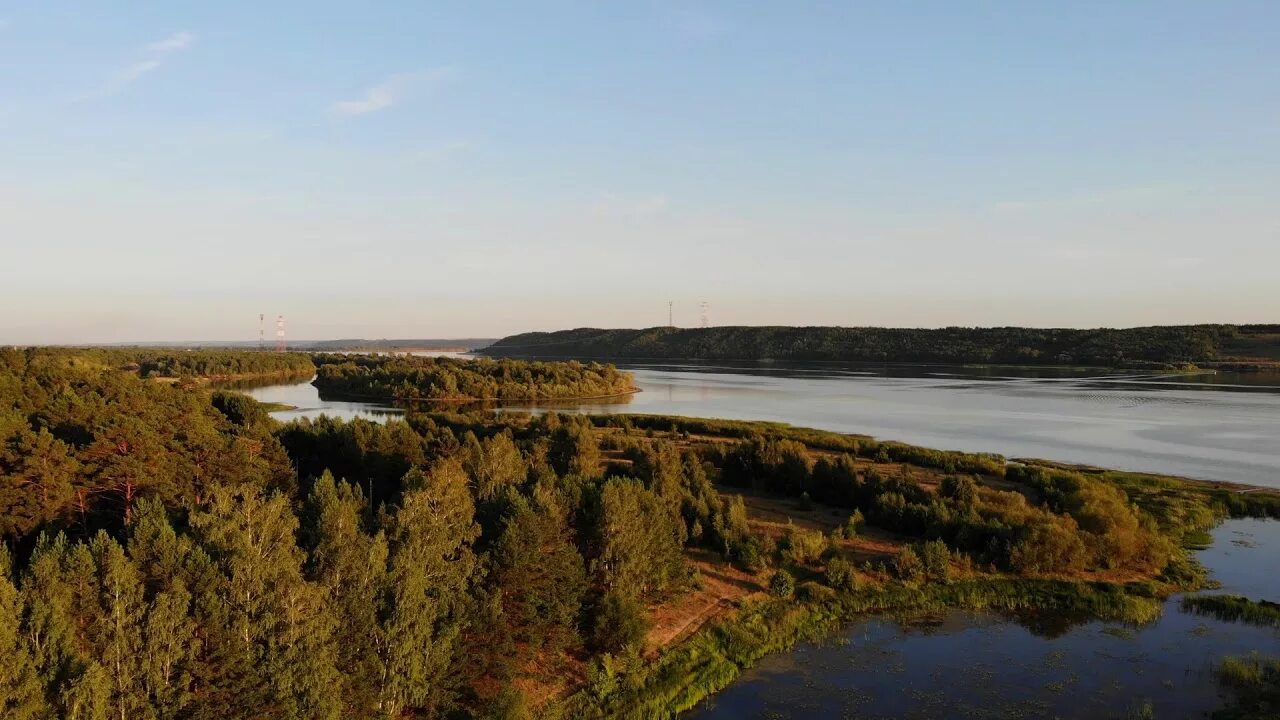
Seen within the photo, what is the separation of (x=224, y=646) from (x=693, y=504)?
1971cm

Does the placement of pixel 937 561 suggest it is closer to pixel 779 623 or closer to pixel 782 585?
pixel 782 585

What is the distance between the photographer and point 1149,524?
3092 centimetres

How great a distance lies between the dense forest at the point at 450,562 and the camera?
46.1 feet

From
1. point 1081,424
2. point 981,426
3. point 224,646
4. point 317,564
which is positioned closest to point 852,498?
point 317,564

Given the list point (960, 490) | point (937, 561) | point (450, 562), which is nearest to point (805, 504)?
point (960, 490)

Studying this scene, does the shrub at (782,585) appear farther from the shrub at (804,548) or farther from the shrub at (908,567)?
the shrub at (908,567)

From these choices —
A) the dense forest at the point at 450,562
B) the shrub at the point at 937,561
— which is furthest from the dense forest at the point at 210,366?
the shrub at the point at 937,561

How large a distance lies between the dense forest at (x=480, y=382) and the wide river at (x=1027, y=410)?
4947mm

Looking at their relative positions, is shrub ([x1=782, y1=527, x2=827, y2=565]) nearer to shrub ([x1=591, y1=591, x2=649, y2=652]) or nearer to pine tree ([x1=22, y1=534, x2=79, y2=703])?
shrub ([x1=591, y1=591, x2=649, y2=652])

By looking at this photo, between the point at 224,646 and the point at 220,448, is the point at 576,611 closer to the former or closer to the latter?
the point at 224,646

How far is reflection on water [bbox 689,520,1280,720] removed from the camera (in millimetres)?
18812

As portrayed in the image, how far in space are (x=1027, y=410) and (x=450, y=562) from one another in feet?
251

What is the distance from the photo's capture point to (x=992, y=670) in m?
20.8

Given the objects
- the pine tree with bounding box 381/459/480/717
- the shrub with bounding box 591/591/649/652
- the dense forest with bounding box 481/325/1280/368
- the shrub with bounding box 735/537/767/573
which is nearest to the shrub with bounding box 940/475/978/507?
the shrub with bounding box 735/537/767/573
